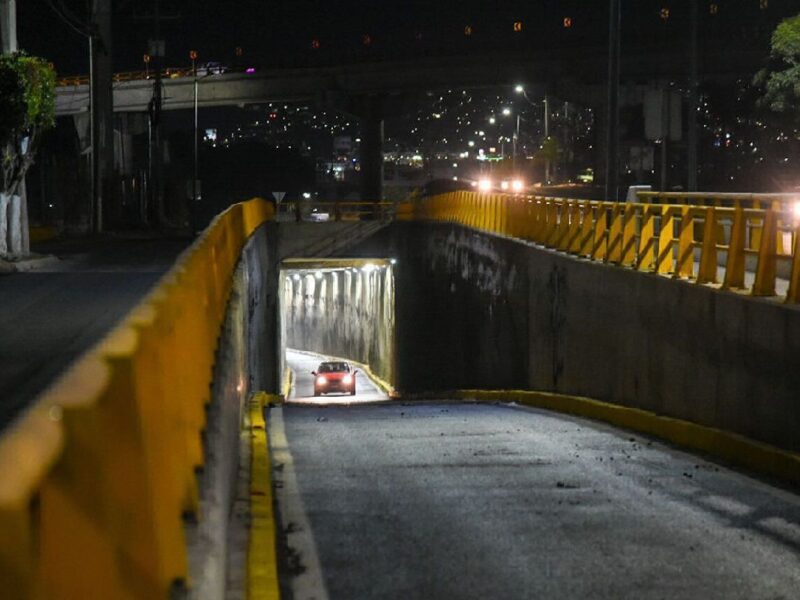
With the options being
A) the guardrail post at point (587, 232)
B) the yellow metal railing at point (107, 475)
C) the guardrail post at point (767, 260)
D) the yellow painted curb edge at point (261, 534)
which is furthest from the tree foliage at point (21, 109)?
the yellow metal railing at point (107, 475)

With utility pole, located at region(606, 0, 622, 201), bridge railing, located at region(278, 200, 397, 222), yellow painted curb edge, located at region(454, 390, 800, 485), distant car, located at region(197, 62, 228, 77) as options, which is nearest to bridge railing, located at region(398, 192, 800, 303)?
utility pole, located at region(606, 0, 622, 201)

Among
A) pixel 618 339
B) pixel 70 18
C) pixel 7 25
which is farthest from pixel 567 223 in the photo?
pixel 70 18

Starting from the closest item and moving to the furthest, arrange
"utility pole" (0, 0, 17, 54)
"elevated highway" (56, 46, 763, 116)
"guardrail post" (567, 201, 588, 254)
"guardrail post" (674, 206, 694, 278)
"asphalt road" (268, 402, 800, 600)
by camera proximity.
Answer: "asphalt road" (268, 402, 800, 600) < "guardrail post" (674, 206, 694, 278) < "guardrail post" (567, 201, 588, 254) < "utility pole" (0, 0, 17, 54) < "elevated highway" (56, 46, 763, 116)

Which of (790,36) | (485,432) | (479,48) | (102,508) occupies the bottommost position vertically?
(485,432)

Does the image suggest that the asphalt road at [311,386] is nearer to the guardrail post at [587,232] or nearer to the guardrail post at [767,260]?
the guardrail post at [587,232]

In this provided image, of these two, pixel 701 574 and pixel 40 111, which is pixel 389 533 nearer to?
pixel 701 574

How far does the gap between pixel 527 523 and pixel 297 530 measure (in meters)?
1.65

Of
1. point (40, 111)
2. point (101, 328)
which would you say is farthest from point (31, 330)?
point (40, 111)

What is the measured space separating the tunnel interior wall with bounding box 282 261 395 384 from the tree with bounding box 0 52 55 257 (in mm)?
22684

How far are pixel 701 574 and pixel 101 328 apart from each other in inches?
472

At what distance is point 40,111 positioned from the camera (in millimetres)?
31234

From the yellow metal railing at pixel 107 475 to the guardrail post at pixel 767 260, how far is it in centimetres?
942

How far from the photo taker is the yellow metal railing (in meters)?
2.41

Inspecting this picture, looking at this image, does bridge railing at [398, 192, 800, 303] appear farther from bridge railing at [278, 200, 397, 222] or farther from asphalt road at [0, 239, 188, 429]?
bridge railing at [278, 200, 397, 222]
